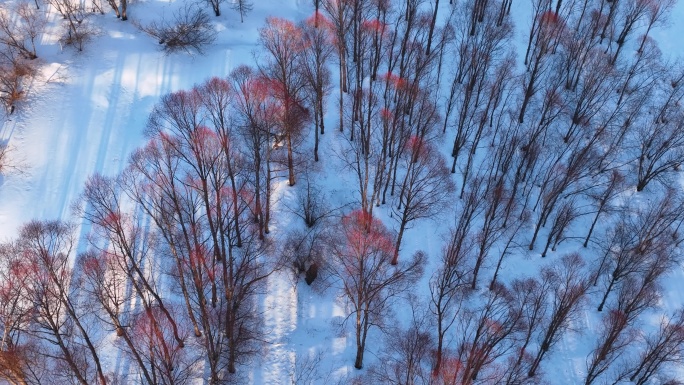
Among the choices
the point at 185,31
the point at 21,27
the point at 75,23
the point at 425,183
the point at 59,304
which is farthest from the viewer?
the point at 75,23

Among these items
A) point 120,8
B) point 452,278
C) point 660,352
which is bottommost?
point 660,352

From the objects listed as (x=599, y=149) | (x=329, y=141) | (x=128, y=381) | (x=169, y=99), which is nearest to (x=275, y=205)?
(x=329, y=141)

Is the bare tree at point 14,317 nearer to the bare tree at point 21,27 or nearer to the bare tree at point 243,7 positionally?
the bare tree at point 21,27

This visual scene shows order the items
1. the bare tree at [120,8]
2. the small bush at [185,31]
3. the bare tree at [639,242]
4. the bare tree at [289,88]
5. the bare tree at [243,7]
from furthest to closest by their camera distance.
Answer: the bare tree at [243,7]
the bare tree at [120,8]
the small bush at [185,31]
the bare tree at [639,242]
the bare tree at [289,88]

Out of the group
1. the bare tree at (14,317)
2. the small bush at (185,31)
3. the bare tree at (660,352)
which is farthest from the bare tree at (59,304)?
the bare tree at (660,352)

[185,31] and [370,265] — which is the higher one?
[185,31]

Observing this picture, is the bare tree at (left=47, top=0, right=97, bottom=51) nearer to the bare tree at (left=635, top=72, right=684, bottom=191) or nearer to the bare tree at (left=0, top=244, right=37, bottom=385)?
the bare tree at (left=0, top=244, right=37, bottom=385)

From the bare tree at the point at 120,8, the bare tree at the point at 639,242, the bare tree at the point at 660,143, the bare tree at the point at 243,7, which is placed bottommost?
the bare tree at the point at 639,242

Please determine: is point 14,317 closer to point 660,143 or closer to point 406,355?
point 406,355

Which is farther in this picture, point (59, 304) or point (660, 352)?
point (660, 352)

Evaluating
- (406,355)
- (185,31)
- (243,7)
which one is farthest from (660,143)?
(185,31)
